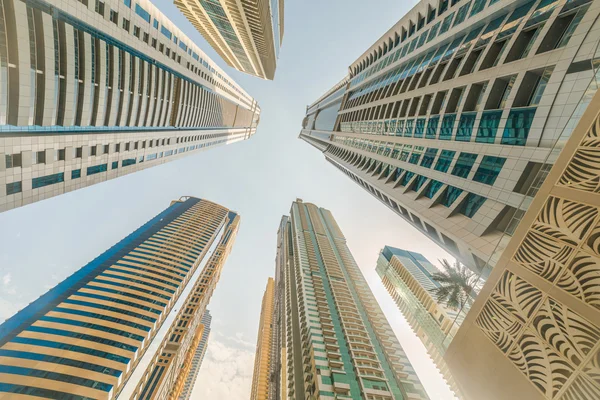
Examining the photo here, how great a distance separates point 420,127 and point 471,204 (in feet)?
49.0

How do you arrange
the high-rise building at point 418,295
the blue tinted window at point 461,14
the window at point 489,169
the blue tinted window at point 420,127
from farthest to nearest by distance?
the high-rise building at point 418,295 → the blue tinted window at point 420,127 → the blue tinted window at point 461,14 → the window at point 489,169

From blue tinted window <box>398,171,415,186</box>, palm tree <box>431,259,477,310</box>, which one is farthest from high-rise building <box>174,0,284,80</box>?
palm tree <box>431,259,477,310</box>

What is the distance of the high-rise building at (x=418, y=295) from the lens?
8626 centimetres

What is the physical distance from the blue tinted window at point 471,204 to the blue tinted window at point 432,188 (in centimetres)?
455

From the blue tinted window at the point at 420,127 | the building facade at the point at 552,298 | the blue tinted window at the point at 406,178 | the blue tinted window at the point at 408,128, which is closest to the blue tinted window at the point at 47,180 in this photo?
the building facade at the point at 552,298

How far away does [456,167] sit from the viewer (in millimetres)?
26672

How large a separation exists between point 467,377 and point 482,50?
103 feet

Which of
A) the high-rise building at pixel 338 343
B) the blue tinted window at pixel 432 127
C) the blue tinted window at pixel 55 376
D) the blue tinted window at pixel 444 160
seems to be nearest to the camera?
the blue tinted window at pixel 444 160

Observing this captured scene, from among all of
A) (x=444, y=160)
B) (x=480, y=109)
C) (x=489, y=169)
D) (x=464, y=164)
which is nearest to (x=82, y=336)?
(x=444, y=160)

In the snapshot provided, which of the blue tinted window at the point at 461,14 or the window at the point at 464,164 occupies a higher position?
the blue tinted window at the point at 461,14

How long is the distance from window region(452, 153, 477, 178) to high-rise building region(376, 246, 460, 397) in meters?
66.8

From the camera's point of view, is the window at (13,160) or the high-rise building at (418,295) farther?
the high-rise building at (418,295)

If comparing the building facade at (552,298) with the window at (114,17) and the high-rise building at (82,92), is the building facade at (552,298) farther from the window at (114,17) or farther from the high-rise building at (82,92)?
the window at (114,17)

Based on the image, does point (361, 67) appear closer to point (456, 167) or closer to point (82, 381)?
point (456, 167)
